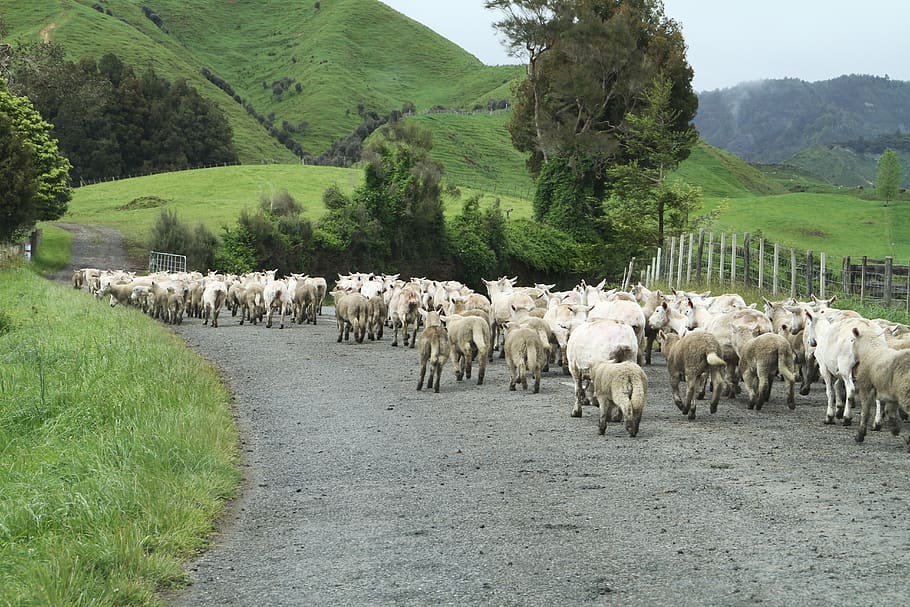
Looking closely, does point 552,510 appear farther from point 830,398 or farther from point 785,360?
point 785,360

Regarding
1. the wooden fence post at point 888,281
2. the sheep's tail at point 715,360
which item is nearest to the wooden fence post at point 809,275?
the wooden fence post at point 888,281

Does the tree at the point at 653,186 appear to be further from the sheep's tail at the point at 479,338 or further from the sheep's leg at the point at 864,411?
the sheep's leg at the point at 864,411

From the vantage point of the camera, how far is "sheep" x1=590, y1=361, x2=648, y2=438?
12.4 m

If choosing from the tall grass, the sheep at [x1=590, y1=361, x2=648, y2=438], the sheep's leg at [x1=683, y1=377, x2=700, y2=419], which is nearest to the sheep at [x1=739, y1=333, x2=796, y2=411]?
the sheep's leg at [x1=683, y1=377, x2=700, y2=419]

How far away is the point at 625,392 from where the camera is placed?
12.4 meters

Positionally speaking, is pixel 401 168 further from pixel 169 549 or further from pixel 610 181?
pixel 169 549

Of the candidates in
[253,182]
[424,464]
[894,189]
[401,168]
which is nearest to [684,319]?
[424,464]

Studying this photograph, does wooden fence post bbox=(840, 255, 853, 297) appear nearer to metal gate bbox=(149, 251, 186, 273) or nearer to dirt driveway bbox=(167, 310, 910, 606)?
dirt driveway bbox=(167, 310, 910, 606)

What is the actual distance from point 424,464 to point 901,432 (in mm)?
6113

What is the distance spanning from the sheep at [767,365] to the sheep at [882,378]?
5.03ft

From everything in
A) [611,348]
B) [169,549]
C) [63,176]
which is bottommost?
[169,549]

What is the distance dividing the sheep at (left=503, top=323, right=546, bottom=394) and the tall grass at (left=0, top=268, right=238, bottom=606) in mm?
4759

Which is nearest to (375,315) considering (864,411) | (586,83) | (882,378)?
(864,411)

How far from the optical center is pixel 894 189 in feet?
327
